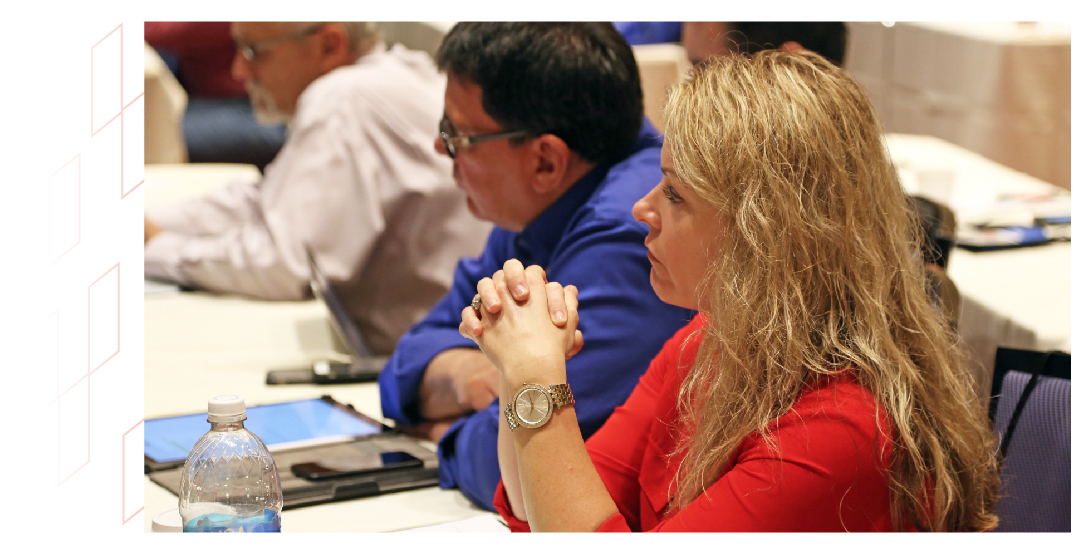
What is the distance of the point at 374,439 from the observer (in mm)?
1670

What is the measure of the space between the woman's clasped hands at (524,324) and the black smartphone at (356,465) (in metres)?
0.44

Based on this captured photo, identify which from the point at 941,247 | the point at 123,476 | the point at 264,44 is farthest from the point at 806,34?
the point at 123,476

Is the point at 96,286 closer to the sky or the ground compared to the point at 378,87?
closer to the ground

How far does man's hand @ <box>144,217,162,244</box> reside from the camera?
2748 millimetres

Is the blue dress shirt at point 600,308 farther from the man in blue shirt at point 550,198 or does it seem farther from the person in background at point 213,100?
the person in background at point 213,100

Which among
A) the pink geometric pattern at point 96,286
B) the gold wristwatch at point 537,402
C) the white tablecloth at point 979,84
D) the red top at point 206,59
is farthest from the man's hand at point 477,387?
the red top at point 206,59

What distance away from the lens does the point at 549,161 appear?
5.47 ft

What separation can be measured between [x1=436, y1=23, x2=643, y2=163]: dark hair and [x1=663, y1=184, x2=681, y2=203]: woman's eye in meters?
0.51

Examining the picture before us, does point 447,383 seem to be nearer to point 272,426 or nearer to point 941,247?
point 272,426

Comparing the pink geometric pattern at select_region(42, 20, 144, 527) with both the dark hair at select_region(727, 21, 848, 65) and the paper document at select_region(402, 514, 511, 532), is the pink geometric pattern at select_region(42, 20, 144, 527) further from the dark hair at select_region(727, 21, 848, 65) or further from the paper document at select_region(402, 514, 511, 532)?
the dark hair at select_region(727, 21, 848, 65)

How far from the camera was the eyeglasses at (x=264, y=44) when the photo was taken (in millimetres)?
2846

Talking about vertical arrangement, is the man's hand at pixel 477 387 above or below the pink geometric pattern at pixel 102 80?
below

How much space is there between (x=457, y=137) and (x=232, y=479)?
74cm

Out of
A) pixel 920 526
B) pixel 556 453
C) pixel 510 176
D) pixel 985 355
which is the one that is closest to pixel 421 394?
pixel 510 176
